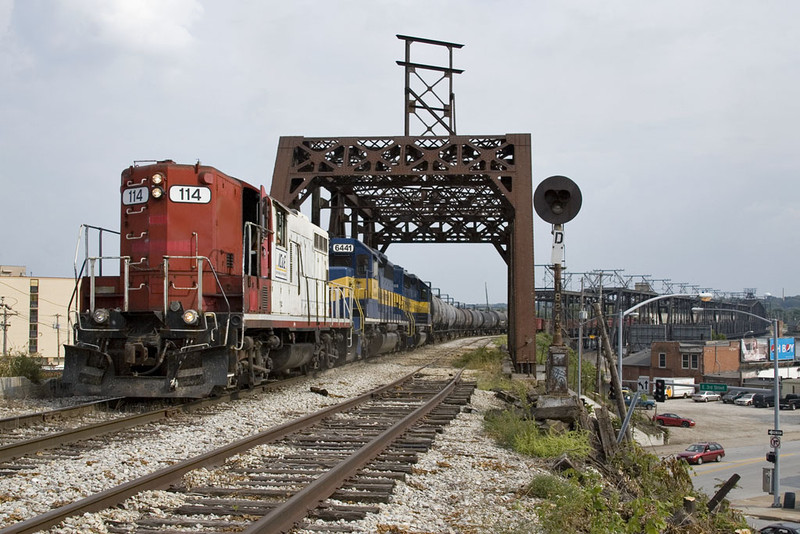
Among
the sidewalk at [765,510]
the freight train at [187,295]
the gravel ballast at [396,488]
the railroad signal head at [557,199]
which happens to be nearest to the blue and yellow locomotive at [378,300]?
the freight train at [187,295]

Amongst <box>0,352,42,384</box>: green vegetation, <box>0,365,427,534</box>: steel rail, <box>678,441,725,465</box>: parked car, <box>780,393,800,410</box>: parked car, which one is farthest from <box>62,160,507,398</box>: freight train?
<box>780,393,800,410</box>: parked car

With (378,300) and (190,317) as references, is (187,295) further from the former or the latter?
(378,300)

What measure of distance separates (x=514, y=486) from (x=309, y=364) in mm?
10861

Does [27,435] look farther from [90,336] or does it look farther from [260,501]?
[260,501]

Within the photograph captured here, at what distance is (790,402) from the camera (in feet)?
178

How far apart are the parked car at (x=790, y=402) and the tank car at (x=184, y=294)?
5228cm

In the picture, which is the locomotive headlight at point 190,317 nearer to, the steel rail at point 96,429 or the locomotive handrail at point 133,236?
the steel rail at point 96,429

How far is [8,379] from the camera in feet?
39.6

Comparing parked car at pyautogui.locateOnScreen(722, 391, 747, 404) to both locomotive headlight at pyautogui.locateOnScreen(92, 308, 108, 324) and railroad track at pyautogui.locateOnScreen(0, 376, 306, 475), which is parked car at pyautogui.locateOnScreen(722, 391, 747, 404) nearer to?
railroad track at pyautogui.locateOnScreen(0, 376, 306, 475)

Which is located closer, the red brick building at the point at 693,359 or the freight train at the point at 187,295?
the freight train at the point at 187,295

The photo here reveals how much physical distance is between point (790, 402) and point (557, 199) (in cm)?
5328

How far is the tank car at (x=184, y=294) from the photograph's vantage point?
1045 cm

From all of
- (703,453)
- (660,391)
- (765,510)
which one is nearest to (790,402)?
(703,453)

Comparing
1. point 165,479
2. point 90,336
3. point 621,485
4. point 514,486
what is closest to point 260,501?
point 165,479
